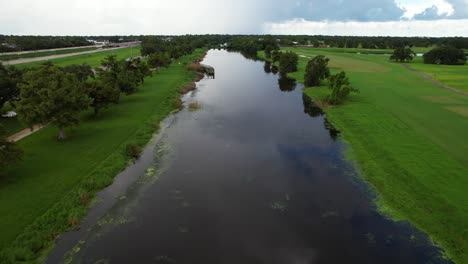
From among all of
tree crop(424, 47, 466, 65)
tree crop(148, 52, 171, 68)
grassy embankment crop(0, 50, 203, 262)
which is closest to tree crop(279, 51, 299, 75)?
tree crop(148, 52, 171, 68)

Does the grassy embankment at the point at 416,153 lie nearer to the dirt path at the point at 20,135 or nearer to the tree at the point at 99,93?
the tree at the point at 99,93

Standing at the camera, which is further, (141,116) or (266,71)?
(266,71)

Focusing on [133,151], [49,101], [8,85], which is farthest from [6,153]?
[8,85]

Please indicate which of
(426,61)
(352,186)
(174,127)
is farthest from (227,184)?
(426,61)

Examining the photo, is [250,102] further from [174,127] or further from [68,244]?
[68,244]

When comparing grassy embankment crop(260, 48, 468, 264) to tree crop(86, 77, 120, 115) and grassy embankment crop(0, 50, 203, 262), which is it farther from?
tree crop(86, 77, 120, 115)

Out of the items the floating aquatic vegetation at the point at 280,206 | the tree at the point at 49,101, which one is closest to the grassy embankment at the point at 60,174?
the tree at the point at 49,101
